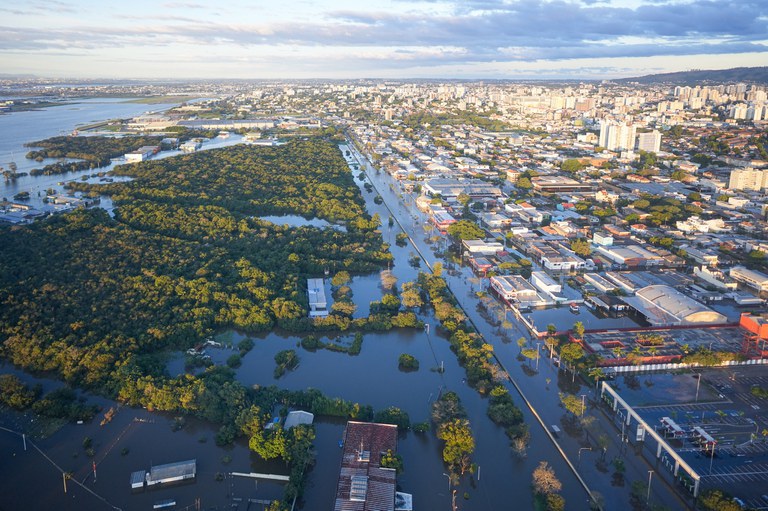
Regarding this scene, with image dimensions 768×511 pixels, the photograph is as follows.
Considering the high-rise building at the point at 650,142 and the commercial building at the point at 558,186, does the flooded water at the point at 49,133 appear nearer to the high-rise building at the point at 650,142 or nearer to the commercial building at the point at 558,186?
the commercial building at the point at 558,186

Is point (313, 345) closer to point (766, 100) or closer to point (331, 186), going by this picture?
point (331, 186)

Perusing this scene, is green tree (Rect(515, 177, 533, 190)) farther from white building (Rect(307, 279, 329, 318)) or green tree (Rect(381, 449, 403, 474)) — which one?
green tree (Rect(381, 449, 403, 474))

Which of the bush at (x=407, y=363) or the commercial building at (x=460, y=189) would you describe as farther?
the commercial building at (x=460, y=189)

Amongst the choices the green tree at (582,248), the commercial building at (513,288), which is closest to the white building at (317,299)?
the commercial building at (513,288)

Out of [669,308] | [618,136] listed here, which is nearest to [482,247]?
[669,308]

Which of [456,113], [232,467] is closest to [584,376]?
[232,467]

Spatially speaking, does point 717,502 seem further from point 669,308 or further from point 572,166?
point 572,166
